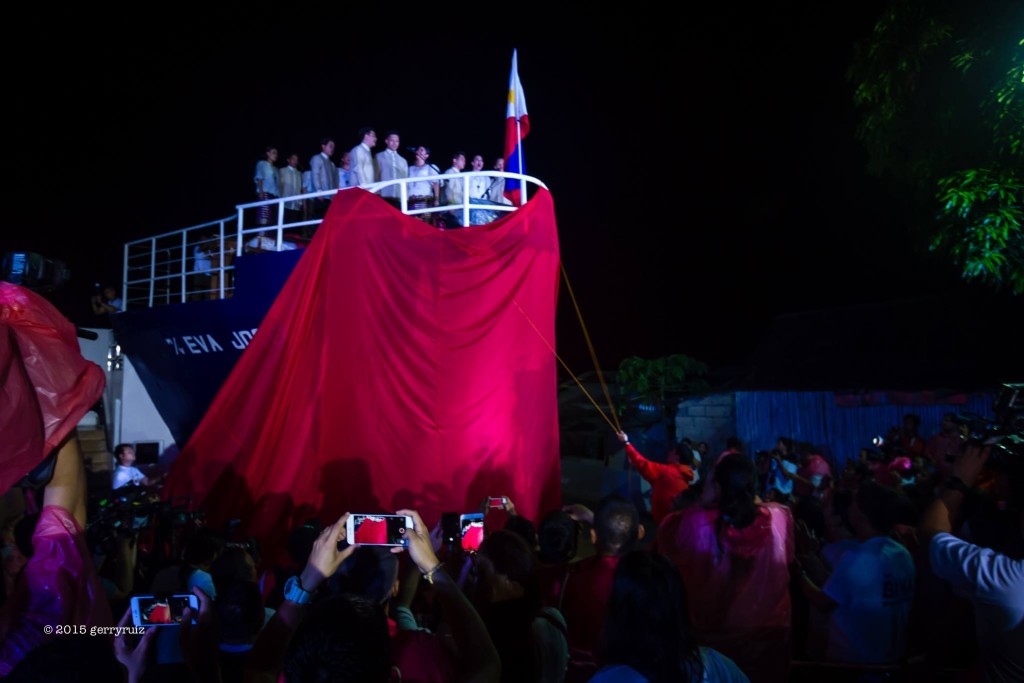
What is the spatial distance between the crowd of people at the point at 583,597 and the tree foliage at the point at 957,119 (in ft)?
20.9

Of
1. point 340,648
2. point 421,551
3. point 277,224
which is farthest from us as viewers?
point 277,224

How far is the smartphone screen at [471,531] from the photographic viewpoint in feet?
12.6

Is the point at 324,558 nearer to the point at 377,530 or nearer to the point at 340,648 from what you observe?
Result: the point at 377,530

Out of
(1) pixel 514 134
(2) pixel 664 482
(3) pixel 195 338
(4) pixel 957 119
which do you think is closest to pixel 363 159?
(1) pixel 514 134

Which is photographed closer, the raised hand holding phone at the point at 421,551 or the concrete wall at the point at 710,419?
the raised hand holding phone at the point at 421,551

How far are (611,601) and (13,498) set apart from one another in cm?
342

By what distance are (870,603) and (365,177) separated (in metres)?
8.53

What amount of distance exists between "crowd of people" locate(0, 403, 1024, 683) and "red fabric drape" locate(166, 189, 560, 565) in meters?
3.01

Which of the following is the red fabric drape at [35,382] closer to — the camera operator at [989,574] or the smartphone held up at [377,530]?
the smartphone held up at [377,530]

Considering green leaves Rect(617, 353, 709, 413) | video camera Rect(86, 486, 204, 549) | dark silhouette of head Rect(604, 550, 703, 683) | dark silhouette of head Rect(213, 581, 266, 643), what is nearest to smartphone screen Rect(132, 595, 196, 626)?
dark silhouette of head Rect(213, 581, 266, 643)

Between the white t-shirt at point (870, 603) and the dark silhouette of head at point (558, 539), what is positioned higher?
the dark silhouette of head at point (558, 539)

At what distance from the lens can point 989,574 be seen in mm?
2684

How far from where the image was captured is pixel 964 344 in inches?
573

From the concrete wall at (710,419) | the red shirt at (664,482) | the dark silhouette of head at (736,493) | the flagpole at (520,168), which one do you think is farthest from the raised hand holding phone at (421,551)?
the concrete wall at (710,419)
